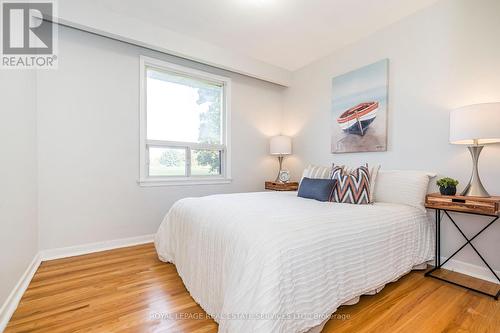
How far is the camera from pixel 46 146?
2.40 m

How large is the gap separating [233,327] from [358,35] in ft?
10.8

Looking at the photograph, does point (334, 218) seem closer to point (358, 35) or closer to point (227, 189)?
point (227, 189)

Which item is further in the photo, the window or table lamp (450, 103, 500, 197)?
the window

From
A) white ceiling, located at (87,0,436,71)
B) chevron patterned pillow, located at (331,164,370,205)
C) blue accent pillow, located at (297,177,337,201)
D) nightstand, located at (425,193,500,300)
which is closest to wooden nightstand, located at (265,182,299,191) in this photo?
blue accent pillow, located at (297,177,337,201)

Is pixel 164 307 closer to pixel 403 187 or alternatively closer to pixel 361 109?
pixel 403 187

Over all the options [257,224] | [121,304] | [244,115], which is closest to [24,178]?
[121,304]

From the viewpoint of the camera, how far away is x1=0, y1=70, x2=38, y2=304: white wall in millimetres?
1506

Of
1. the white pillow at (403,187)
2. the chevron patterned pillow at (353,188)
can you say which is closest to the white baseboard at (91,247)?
the chevron patterned pillow at (353,188)

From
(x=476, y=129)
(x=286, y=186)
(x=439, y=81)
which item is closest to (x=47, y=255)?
(x=286, y=186)

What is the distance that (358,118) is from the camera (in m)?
2.96

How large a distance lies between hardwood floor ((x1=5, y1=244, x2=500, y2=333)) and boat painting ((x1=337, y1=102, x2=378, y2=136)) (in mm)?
1688

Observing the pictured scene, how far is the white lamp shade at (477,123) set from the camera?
1.71m

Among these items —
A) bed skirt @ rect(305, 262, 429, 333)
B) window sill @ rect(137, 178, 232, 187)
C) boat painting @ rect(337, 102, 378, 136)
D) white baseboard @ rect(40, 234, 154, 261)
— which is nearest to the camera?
bed skirt @ rect(305, 262, 429, 333)

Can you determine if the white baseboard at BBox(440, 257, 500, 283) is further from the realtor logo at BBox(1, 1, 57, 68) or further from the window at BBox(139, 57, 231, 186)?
the realtor logo at BBox(1, 1, 57, 68)
